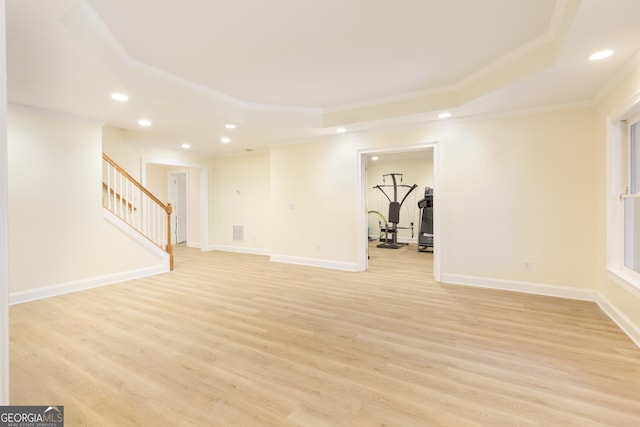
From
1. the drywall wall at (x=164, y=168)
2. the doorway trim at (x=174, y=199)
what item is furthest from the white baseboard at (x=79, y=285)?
the doorway trim at (x=174, y=199)

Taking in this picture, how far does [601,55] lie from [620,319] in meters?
2.44

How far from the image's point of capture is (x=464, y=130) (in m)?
4.21

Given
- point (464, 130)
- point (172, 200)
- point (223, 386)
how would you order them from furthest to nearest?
point (172, 200)
point (464, 130)
point (223, 386)

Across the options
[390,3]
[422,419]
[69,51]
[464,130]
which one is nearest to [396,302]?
[422,419]

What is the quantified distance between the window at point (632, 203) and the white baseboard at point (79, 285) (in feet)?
20.7

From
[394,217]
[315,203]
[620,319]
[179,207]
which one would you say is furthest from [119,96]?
[394,217]

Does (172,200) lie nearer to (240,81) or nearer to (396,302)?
(240,81)

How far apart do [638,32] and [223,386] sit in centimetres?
378

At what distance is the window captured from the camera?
2859mm

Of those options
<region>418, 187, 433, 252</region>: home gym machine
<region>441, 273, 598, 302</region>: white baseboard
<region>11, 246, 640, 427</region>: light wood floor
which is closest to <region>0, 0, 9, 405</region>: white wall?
<region>11, 246, 640, 427</region>: light wood floor

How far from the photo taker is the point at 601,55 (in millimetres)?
2367

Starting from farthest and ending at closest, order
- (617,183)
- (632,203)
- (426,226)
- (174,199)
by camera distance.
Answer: (174,199) → (426,226) → (617,183) → (632,203)

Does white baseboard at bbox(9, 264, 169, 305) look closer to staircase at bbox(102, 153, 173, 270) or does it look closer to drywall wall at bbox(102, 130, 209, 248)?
staircase at bbox(102, 153, 173, 270)

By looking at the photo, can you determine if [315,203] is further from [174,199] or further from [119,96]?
[174,199]
